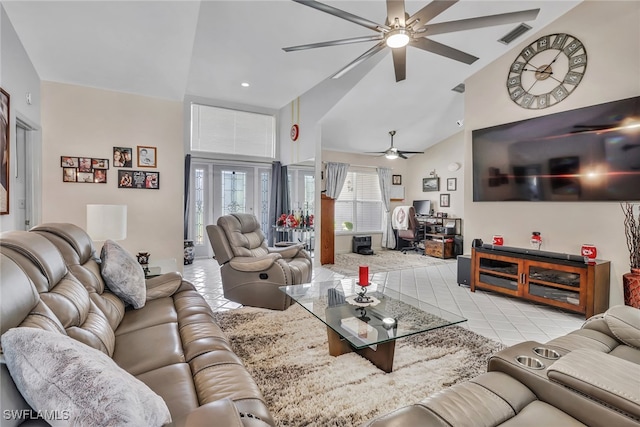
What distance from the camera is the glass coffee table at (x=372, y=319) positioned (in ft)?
6.15

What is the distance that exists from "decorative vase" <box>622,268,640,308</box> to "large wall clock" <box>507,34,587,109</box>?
199cm

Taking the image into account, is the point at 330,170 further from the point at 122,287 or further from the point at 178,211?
the point at 122,287

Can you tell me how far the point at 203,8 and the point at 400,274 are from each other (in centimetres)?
447

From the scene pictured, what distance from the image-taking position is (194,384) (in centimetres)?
121

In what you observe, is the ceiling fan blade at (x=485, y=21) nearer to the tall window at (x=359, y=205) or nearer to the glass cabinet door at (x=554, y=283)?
the glass cabinet door at (x=554, y=283)

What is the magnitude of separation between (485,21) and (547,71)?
1818mm

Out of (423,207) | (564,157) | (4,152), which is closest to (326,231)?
(423,207)

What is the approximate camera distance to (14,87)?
276cm

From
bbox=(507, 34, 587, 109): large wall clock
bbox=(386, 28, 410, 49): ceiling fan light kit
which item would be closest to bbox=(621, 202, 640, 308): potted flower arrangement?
bbox=(507, 34, 587, 109): large wall clock

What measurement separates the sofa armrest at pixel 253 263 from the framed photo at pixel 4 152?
193 centimetres

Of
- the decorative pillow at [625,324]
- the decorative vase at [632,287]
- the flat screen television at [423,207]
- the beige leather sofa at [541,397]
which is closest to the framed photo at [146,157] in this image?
the beige leather sofa at [541,397]

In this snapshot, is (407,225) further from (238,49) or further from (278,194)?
(238,49)

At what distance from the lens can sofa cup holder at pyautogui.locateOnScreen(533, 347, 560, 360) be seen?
4.11 ft

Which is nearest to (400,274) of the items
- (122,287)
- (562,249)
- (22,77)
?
(562,249)
